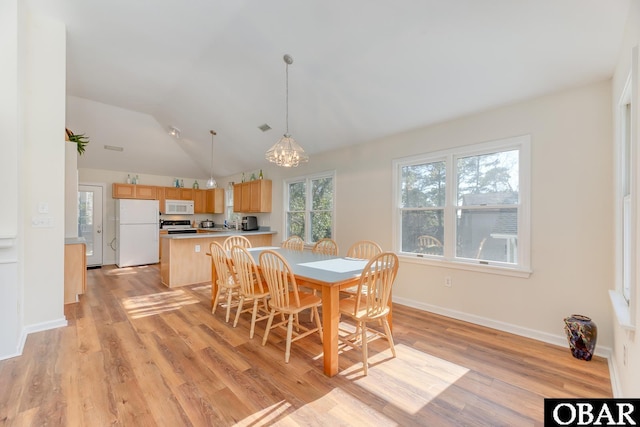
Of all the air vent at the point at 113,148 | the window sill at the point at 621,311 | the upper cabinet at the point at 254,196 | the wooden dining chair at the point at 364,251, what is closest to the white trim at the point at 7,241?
the wooden dining chair at the point at 364,251

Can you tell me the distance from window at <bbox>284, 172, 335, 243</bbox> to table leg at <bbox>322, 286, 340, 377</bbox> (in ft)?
8.51

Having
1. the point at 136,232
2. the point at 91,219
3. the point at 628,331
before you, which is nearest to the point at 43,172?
the point at 136,232

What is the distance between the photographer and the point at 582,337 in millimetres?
2238

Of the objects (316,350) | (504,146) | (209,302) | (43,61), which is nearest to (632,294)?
(504,146)

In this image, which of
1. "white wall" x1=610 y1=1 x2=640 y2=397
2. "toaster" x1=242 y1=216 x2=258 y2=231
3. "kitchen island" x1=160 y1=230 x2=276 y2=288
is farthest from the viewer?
"toaster" x1=242 y1=216 x2=258 y2=231

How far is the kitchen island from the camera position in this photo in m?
4.60

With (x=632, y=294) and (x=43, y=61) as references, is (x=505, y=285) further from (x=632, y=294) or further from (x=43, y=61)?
(x=43, y=61)

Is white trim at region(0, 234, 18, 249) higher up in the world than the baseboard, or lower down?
higher up

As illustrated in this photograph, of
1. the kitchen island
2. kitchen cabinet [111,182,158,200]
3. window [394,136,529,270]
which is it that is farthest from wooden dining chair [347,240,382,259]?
kitchen cabinet [111,182,158,200]

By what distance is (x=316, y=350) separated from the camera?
246 cm

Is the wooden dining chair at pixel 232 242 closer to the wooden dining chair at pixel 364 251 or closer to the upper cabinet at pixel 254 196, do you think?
the wooden dining chair at pixel 364 251

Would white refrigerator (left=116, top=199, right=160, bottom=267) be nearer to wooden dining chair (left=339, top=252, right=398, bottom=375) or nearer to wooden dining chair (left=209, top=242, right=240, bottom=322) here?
wooden dining chair (left=209, top=242, right=240, bottom=322)

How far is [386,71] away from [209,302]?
3666 millimetres

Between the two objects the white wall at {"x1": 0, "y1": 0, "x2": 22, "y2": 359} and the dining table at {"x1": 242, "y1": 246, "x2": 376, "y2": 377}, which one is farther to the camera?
the white wall at {"x1": 0, "y1": 0, "x2": 22, "y2": 359}
